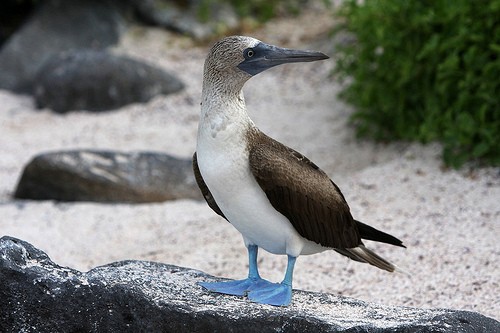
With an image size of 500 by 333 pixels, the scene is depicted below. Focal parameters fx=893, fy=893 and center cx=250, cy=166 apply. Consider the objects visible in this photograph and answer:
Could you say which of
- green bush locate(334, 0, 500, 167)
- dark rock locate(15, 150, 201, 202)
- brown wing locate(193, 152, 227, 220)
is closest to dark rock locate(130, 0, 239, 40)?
green bush locate(334, 0, 500, 167)

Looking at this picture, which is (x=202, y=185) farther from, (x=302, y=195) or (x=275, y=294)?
(x=275, y=294)

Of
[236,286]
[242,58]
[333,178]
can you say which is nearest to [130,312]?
[236,286]

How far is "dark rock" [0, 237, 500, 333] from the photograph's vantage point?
3.48 meters

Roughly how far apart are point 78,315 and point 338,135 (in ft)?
17.0

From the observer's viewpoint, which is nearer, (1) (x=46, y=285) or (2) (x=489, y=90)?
(1) (x=46, y=285)

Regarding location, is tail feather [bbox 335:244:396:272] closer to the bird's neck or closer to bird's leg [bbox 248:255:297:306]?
bird's leg [bbox 248:255:297:306]

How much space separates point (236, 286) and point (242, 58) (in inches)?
38.8

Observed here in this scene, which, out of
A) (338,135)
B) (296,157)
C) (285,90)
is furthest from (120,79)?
(296,157)

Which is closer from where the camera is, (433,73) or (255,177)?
(255,177)

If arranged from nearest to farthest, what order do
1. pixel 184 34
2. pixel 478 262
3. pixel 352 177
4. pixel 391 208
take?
1. pixel 478 262
2. pixel 391 208
3. pixel 352 177
4. pixel 184 34

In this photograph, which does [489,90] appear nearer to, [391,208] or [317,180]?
[391,208]

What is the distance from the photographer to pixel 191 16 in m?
11.7

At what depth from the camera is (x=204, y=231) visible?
6449mm

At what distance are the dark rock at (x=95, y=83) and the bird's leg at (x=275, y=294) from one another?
20.6ft
